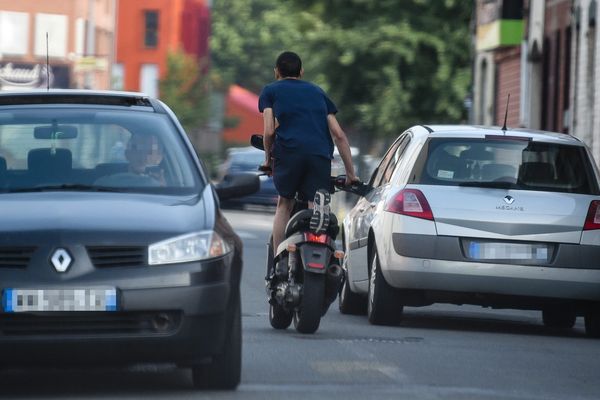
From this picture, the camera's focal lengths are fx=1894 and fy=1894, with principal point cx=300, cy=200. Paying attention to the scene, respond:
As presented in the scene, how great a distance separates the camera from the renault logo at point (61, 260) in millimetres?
8344

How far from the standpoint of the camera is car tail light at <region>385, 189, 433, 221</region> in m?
12.6

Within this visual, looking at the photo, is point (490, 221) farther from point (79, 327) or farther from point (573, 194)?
point (79, 327)

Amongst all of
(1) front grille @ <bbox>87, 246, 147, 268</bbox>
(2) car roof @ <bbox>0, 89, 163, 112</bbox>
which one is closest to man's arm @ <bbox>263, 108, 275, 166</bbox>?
(2) car roof @ <bbox>0, 89, 163, 112</bbox>

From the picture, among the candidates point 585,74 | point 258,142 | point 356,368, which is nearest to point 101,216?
point 356,368

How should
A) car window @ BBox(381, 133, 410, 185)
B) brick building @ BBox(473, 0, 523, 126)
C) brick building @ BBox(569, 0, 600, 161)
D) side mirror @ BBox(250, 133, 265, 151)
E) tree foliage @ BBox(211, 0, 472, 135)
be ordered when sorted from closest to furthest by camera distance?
side mirror @ BBox(250, 133, 265, 151) < car window @ BBox(381, 133, 410, 185) < brick building @ BBox(569, 0, 600, 161) < brick building @ BBox(473, 0, 523, 126) < tree foliage @ BBox(211, 0, 472, 135)

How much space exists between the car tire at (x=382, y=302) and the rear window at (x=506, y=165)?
71cm

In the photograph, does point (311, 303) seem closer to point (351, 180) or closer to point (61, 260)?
point (351, 180)

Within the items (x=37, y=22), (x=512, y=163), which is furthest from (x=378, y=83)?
(x=512, y=163)

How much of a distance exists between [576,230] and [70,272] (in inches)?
205

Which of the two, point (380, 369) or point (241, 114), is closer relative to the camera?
point (380, 369)

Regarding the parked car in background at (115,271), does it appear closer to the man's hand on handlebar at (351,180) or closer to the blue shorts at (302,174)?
the blue shorts at (302,174)

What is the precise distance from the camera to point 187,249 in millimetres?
8555

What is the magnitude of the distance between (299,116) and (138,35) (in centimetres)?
8868

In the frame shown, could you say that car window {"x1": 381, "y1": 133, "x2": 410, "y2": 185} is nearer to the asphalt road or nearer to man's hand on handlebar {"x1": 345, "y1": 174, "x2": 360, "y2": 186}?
the asphalt road
